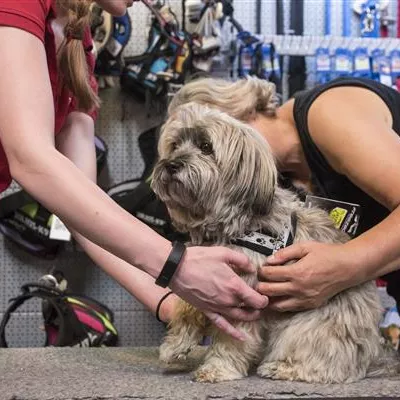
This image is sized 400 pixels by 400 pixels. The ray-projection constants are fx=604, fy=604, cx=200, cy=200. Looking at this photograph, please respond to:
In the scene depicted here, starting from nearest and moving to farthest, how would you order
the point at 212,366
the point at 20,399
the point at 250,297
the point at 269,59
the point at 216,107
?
1. the point at 20,399
2. the point at 250,297
3. the point at 212,366
4. the point at 216,107
5. the point at 269,59

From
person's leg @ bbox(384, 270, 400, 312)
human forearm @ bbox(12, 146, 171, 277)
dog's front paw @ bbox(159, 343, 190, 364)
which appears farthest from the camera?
person's leg @ bbox(384, 270, 400, 312)

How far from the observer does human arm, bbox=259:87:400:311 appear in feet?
3.93

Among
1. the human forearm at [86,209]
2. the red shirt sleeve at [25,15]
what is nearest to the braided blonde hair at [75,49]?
the red shirt sleeve at [25,15]

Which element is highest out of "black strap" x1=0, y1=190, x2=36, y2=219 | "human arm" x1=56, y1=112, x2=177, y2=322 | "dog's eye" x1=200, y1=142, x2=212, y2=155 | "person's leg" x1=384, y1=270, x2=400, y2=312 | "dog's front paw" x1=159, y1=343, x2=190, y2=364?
"dog's eye" x1=200, y1=142, x2=212, y2=155

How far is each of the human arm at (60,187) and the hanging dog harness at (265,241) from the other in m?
0.18

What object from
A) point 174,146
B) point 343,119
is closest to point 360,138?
point 343,119

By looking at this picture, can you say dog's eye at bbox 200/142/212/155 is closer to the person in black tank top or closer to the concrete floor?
the person in black tank top

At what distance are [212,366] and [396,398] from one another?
1.18ft

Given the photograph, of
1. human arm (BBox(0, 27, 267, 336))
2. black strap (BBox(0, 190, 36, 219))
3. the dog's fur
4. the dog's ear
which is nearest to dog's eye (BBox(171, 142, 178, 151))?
the dog's fur

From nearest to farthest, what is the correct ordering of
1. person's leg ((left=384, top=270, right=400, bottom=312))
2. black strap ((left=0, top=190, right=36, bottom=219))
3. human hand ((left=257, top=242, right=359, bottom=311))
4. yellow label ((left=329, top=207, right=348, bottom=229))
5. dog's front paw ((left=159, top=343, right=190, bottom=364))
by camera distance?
human hand ((left=257, top=242, right=359, bottom=311))
dog's front paw ((left=159, top=343, right=190, bottom=364))
yellow label ((left=329, top=207, right=348, bottom=229))
person's leg ((left=384, top=270, right=400, bottom=312))
black strap ((left=0, top=190, right=36, bottom=219))

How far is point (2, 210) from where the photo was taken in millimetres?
2654

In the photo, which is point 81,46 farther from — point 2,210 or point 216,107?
point 2,210

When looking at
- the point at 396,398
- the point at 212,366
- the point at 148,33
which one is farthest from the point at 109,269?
the point at 148,33

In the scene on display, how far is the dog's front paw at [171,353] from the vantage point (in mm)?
1311
